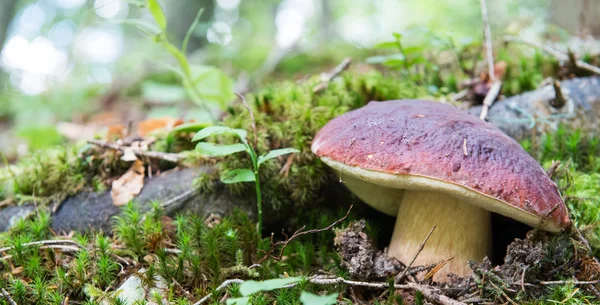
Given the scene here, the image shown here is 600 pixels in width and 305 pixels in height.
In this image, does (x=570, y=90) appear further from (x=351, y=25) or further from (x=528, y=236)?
(x=351, y=25)

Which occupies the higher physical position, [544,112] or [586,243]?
[544,112]

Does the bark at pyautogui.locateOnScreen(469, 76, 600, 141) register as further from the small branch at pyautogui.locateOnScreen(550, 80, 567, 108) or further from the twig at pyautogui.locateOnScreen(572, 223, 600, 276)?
the twig at pyautogui.locateOnScreen(572, 223, 600, 276)

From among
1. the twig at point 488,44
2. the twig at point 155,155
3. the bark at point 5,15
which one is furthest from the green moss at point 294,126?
the bark at point 5,15

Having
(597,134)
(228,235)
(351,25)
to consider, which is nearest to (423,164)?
(228,235)

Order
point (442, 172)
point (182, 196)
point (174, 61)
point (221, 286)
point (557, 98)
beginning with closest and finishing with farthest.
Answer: point (442, 172)
point (221, 286)
point (182, 196)
point (557, 98)
point (174, 61)

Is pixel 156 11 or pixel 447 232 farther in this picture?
pixel 156 11

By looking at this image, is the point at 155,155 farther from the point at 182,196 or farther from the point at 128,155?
the point at 182,196

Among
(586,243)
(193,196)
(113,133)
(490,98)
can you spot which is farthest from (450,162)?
(113,133)
